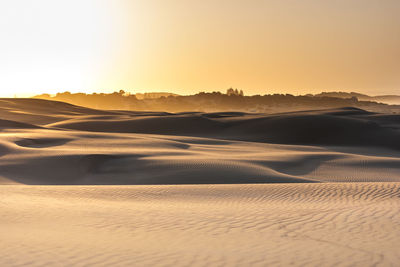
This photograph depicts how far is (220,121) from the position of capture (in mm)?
54438

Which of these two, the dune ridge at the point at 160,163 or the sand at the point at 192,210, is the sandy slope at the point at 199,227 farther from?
the dune ridge at the point at 160,163

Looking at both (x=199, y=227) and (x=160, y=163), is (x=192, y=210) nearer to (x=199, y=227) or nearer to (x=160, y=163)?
(x=199, y=227)

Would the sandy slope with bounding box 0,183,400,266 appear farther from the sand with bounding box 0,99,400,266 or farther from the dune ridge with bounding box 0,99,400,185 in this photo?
the dune ridge with bounding box 0,99,400,185

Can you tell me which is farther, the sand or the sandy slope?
the sand

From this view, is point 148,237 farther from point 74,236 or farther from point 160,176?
point 160,176

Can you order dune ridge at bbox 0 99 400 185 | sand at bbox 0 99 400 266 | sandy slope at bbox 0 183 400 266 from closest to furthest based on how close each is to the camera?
sandy slope at bbox 0 183 400 266, sand at bbox 0 99 400 266, dune ridge at bbox 0 99 400 185

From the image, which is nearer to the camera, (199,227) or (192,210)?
(199,227)

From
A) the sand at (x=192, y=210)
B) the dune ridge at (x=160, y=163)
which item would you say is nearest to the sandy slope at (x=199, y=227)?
the sand at (x=192, y=210)

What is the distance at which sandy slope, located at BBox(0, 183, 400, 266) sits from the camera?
18.6ft

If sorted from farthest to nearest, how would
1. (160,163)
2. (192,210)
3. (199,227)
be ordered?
(160,163), (192,210), (199,227)

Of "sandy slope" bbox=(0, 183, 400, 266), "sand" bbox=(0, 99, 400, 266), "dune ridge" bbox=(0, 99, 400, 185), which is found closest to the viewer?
"sandy slope" bbox=(0, 183, 400, 266)

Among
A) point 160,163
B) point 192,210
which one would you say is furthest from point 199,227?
point 160,163

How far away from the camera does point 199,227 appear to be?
25.0ft

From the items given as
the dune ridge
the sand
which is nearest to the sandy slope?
the sand
